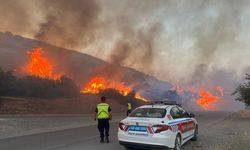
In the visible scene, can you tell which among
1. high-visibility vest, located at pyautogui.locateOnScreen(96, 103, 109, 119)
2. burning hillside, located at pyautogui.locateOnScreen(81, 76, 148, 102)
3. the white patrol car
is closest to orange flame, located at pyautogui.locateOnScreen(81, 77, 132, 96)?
burning hillside, located at pyautogui.locateOnScreen(81, 76, 148, 102)

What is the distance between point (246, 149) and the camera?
10.1 meters

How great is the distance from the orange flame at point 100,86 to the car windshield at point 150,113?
63273 millimetres

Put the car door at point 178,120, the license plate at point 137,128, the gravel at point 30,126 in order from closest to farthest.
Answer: the license plate at point 137,128 < the car door at point 178,120 < the gravel at point 30,126

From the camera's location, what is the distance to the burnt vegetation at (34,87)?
5736 cm

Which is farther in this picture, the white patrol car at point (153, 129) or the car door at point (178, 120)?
the car door at point (178, 120)

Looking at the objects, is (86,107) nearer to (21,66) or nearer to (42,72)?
(42,72)

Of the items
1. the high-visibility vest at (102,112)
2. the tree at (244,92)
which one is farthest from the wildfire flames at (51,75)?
the high-visibility vest at (102,112)

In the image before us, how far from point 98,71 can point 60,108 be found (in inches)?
1246

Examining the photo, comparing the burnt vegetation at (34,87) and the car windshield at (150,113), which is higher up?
the burnt vegetation at (34,87)

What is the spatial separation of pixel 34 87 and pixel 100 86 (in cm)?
2023

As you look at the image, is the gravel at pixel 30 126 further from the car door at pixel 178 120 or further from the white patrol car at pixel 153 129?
the car door at pixel 178 120

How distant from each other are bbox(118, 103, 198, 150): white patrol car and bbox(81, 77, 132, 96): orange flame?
Answer: 6352 cm

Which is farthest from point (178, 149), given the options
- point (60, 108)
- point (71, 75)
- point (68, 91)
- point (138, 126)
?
point (71, 75)

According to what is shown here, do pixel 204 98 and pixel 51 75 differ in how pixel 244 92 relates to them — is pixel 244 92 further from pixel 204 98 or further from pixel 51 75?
pixel 204 98
